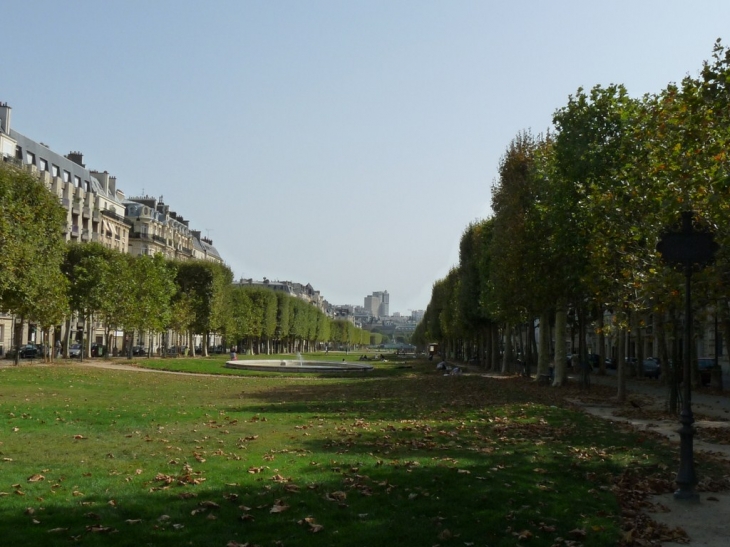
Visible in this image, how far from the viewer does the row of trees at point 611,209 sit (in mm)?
19359

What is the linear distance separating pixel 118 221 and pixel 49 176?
23.0 metres

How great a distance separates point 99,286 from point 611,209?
182 ft

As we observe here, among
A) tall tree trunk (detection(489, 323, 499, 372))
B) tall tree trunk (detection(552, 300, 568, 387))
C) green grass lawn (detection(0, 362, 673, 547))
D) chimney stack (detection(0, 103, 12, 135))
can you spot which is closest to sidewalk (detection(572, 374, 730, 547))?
green grass lawn (detection(0, 362, 673, 547))

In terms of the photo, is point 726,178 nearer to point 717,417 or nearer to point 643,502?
point 643,502

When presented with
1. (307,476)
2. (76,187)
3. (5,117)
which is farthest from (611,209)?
(76,187)

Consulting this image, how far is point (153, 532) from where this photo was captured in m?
9.06

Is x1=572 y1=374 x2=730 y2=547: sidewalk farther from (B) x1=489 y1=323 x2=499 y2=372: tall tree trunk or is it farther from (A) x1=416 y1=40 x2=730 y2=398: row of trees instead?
(B) x1=489 y1=323 x2=499 y2=372: tall tree trunk

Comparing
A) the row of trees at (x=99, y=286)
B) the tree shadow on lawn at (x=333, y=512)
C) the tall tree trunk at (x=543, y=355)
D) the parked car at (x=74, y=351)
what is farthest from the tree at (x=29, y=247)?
the tree shadow on lawn at (x=333, y=512)

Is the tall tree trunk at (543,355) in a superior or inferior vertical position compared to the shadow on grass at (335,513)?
superior

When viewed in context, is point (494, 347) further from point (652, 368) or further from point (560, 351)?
point (560, 351)

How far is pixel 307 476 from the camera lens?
41.3 ft

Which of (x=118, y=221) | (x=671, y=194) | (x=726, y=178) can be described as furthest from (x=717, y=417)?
(x=118, y=221)

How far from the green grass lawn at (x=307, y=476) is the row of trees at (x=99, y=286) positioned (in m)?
25.5

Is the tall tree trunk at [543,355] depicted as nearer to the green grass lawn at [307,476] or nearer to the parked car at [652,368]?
the parked car at [652,368]
